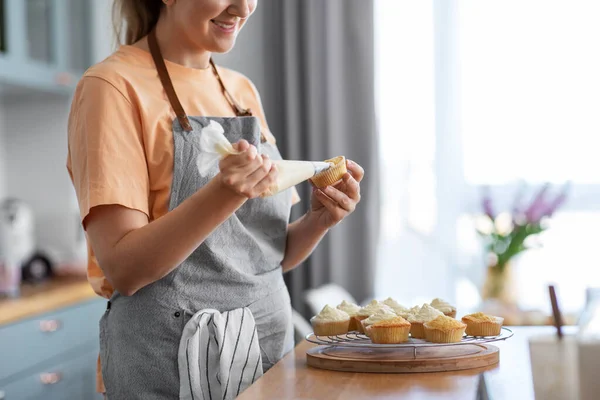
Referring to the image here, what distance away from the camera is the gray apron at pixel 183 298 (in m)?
1.32

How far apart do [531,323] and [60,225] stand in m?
1.98

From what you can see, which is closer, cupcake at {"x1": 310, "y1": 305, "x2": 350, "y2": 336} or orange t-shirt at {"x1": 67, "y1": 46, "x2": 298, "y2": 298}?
orange t-shirt at {"x1": 67, "y1": 46, "x2": 298, "y2": 298}

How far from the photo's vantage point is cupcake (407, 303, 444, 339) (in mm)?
1328

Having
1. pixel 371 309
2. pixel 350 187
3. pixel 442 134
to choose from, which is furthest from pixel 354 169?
pixel 442 134

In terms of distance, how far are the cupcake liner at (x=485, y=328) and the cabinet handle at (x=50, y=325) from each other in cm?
170

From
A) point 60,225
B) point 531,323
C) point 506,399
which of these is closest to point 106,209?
point 506,399

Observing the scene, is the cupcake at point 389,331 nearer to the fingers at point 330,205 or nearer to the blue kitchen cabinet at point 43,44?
the fingers at point 330,205

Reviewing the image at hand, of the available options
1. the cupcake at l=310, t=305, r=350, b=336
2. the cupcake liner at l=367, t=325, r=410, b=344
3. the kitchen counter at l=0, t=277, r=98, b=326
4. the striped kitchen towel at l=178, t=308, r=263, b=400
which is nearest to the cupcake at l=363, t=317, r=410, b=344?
the cupcake liner at l=367, t=325, r=410, b=344

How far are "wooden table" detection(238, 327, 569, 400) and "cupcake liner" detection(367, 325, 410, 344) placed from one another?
62mm

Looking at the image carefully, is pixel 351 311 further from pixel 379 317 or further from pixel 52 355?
pixel 52 355

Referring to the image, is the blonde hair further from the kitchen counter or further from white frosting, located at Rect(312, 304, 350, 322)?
the kitchen counter

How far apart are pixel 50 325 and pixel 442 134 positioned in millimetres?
1945

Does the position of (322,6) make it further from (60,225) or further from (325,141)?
(60,225)

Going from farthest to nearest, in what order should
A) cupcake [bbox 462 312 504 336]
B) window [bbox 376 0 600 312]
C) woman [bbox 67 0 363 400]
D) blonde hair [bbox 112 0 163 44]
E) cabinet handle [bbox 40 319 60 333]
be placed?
window [bbox 376 0 600 312]
cabinet handle [bbox 40 319 60 333]
blonde hair [bbox 112 0 163 44]
cupcake [bbox 462 312 504 336]
woman [bbox 67 0 363 400]
